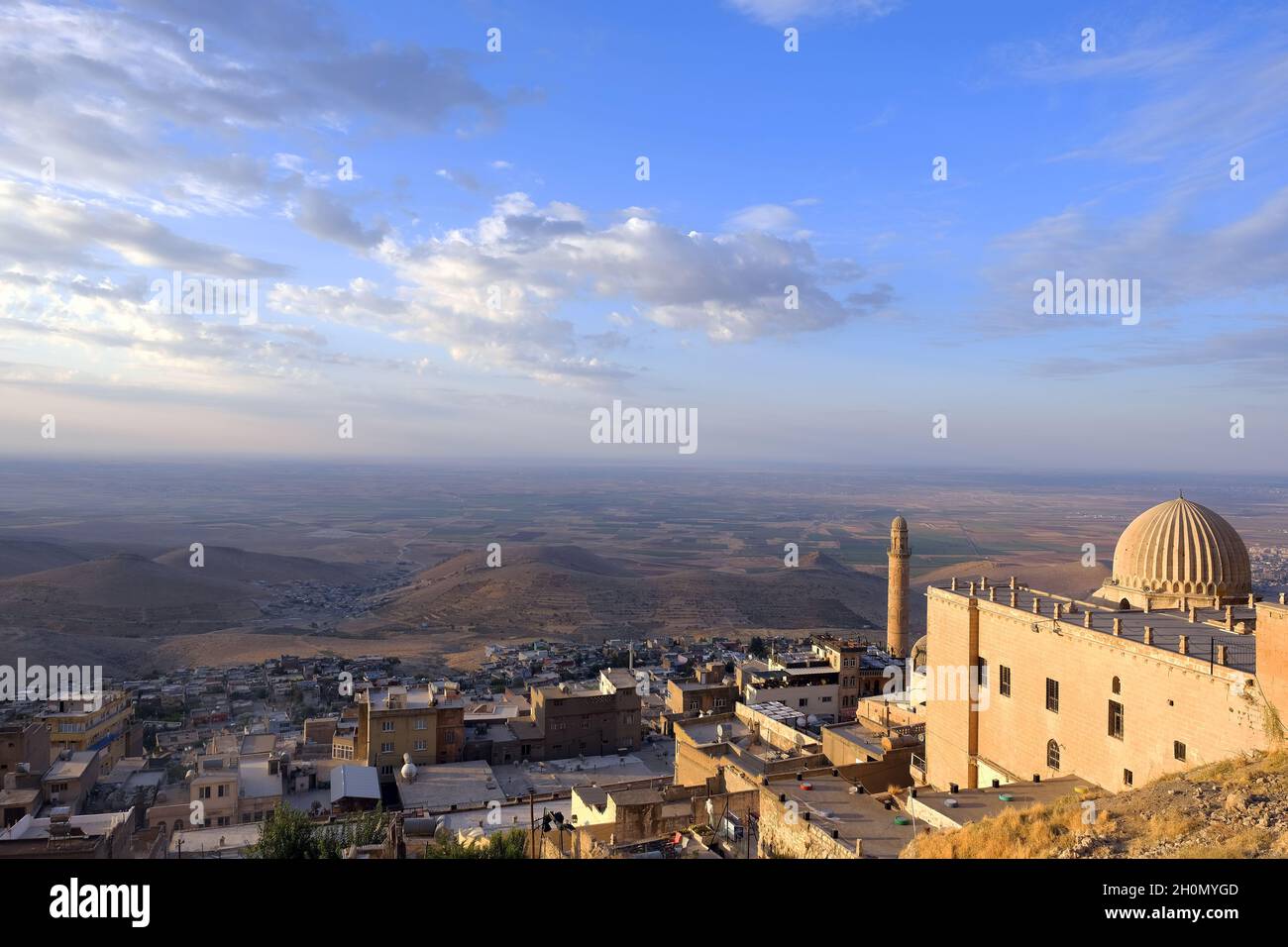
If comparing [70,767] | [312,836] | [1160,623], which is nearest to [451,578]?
[70,767]

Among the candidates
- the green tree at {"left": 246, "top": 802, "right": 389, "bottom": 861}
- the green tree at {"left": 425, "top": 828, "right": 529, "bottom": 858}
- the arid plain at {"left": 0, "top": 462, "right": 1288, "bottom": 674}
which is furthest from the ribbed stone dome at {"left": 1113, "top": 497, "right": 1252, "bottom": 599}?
the green tree at {"left": 246, "top": 802, "right": 389, "bottom": 861}

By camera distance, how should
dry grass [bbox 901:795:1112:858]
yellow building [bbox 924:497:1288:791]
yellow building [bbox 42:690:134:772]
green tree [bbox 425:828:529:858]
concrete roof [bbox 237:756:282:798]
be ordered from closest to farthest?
1. dry grass [bbox 901:795:1112:858]
2. green tree [bbox 425:828:529:858]
3. yellow building [bbox 924:497:1288:791]
4. concrete roof [bbox 237:756:282:798]
5. yellow building [bbox 42:690:134:772]

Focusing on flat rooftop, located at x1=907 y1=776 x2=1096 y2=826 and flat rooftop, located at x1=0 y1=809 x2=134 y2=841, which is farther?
flat rooftop, located at x1=0 y1=809 x2=134 y2=841

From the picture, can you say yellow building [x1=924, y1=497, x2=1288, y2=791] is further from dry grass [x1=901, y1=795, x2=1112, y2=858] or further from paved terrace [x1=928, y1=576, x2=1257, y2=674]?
dry grass [x1=901, y1=795, x2=1112, y2=858]

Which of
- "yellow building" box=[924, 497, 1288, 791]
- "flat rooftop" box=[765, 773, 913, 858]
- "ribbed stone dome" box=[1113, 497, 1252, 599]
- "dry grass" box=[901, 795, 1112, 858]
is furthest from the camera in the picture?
"ribbed stone dome" box=[1113, 497, 1252, 599]

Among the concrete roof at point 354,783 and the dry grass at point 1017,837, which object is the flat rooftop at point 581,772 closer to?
the concrete roof at point 354,783
